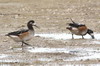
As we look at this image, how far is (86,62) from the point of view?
1291cm

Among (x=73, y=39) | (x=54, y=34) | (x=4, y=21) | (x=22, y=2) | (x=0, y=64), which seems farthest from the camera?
(x=22, y=2)

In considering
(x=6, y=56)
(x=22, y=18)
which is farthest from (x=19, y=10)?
(x=6, y=56)

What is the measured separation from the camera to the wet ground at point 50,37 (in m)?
13.4

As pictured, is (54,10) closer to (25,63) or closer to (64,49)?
(64,49)

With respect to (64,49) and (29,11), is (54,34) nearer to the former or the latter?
(64,49)

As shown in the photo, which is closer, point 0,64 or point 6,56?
point 0,64

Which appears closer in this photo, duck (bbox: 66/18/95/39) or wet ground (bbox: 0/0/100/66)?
wet ground (bbox: 0/0/100/66)

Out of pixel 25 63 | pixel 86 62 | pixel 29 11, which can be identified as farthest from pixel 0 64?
pixel 29 11

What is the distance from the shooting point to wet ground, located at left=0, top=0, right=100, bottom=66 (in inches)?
529

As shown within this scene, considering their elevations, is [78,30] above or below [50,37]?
above

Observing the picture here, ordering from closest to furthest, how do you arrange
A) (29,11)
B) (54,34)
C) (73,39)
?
(73,39), (54,34), (29,11)

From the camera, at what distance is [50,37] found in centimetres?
1831

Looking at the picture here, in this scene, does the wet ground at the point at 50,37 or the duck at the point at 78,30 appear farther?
the duck at the point at 78,30

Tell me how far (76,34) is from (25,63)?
19.1ft
